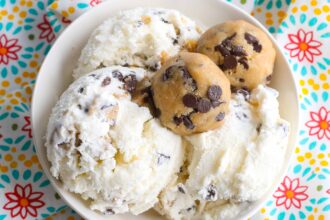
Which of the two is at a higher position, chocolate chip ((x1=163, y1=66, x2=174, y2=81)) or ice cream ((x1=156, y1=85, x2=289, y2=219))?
chocolate chip ((x1=163, y1=66, x2=174, y2=81))

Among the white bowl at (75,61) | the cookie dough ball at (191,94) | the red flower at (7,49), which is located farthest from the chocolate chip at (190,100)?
the red flower at (7,49)

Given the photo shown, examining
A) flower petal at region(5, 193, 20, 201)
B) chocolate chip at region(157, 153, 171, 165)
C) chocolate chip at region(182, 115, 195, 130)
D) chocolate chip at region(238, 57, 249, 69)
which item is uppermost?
chocolate chip at region(238, 57, 249, 69)

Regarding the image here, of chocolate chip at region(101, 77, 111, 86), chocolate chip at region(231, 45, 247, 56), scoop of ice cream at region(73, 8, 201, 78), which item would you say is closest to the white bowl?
scoop of ice cream at region(73, 8, 201, 78)

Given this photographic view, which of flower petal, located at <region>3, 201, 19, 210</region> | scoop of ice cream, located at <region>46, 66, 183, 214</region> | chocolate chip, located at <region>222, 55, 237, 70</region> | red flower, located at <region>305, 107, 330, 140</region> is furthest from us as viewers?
red flower, located at <region>305, 107, 330, 140</region>

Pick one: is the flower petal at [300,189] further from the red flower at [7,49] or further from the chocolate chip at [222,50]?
the red flower at [7,49]

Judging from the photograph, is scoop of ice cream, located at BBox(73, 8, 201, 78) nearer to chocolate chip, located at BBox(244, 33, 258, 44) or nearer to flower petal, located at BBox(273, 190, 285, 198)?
chocolate chip, located at BBox(244, 33, 258, 44)

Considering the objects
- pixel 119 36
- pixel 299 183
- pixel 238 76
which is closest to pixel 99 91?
pixel 119 36
